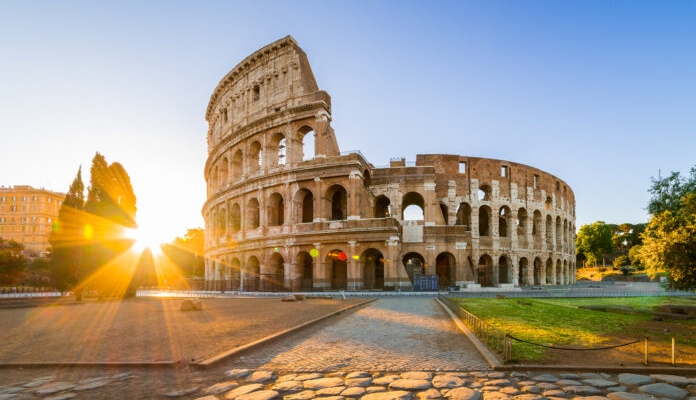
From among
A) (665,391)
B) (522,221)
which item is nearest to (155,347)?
(665,391)

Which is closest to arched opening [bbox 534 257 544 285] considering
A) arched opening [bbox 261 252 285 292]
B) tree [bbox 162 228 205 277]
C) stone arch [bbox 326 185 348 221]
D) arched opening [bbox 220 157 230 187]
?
stone arch [bbox 326 185 348 221]

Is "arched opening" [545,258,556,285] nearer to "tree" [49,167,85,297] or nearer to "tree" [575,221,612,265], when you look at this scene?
"tree" [575,221,612,265]

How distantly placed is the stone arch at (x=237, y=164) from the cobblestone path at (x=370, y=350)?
97.4ft

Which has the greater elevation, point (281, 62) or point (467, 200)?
point (281, 62)

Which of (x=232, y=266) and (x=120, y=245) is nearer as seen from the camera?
(x=120, y=245)

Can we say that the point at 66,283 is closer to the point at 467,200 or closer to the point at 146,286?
the point at 146,286

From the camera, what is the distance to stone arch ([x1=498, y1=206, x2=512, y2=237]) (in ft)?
135

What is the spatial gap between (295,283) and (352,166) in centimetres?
1007

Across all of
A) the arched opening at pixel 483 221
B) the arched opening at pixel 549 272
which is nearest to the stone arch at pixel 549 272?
the arched opening at pixel 549 272

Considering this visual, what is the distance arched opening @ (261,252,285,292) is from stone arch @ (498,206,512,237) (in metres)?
22.6

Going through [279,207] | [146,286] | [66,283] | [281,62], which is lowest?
[146,286]

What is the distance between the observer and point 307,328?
440 inches

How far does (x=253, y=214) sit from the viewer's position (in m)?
36.8

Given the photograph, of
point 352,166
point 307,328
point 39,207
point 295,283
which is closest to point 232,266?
point 295,283
